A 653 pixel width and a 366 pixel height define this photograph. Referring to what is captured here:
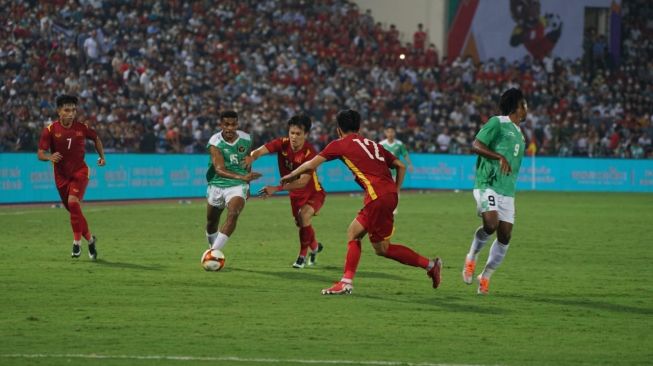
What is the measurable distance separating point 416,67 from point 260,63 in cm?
786

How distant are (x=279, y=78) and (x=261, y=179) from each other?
846 cm

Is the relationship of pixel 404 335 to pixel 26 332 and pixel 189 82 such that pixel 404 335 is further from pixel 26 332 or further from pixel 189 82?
pixel 189 82

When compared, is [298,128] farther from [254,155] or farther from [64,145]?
[64,145]

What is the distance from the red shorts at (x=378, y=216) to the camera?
12.9 metres

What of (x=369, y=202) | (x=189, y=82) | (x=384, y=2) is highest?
(x=384, y=2)

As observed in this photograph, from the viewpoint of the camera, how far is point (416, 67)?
158ft

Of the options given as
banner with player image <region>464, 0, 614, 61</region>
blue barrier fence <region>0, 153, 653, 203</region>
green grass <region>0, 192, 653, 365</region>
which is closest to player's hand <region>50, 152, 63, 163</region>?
green grass <region>0, 192, 653, 365</region>

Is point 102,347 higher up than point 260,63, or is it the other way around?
point 260,63

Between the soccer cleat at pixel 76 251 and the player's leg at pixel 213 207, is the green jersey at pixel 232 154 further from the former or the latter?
the soccer cleat at pixel 76 251

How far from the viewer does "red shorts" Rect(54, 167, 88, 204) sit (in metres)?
17.2

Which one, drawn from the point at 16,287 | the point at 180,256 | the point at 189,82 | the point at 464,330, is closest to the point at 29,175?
the point at 189,82

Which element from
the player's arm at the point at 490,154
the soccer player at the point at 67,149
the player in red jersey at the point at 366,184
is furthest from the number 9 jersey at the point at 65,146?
the player's arm at the point at 490,154

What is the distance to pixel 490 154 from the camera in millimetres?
13156

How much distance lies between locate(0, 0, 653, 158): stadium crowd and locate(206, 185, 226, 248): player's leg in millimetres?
15533
